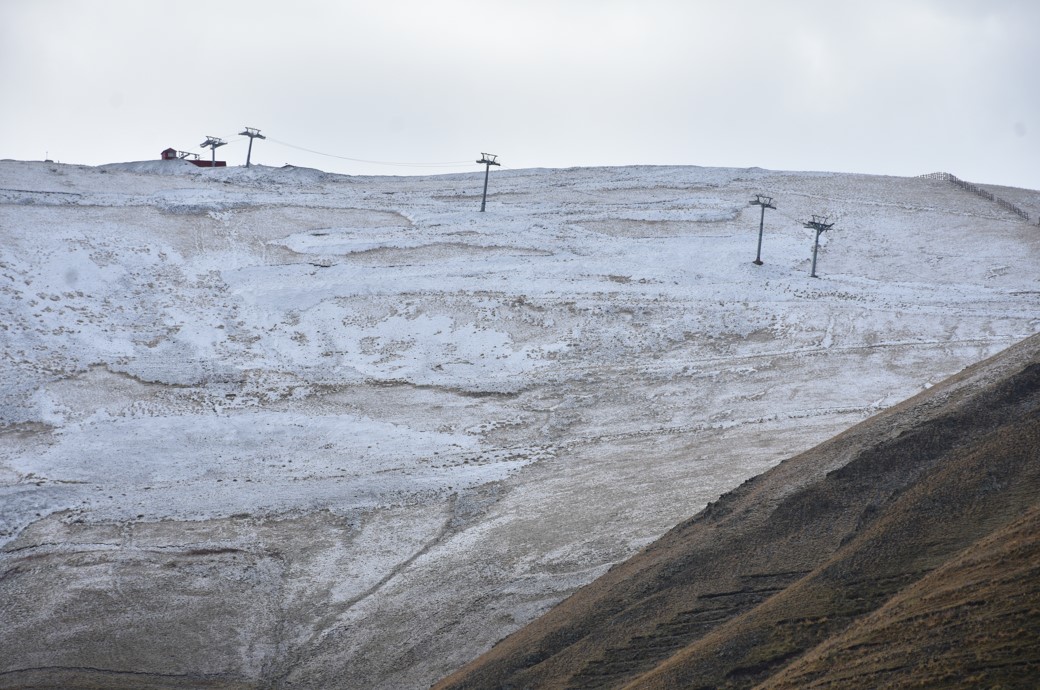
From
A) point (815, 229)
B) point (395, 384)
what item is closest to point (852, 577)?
point (395, 384)

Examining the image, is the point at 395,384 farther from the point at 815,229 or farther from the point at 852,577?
the point at 815,229

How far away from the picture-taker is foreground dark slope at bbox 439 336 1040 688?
42.7 feet

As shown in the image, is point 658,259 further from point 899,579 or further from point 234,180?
point 899,579

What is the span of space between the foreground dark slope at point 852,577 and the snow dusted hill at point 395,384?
17.4 feet

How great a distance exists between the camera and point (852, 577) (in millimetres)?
16094

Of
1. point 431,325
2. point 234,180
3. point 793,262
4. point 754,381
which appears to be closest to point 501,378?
point 431,325

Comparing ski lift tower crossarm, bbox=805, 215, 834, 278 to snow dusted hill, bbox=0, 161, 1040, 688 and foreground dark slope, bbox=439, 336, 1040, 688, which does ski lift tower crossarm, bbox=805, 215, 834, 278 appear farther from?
foreground dark slope, bbox=439, 336, 1040, 688

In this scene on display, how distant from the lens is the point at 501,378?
41.5m

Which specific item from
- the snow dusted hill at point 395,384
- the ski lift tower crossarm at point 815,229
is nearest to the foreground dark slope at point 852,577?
the snow dusted hill at point 395,384

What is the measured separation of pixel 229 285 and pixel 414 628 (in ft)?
99.1

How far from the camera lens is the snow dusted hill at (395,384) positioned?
85.9 feet

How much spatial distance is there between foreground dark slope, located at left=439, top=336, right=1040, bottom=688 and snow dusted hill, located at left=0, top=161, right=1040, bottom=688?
5.31 m

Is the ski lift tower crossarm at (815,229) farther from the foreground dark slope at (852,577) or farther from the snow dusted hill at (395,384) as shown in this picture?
the foreground dark slope at (852,577)

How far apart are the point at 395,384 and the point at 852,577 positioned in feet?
88.9
